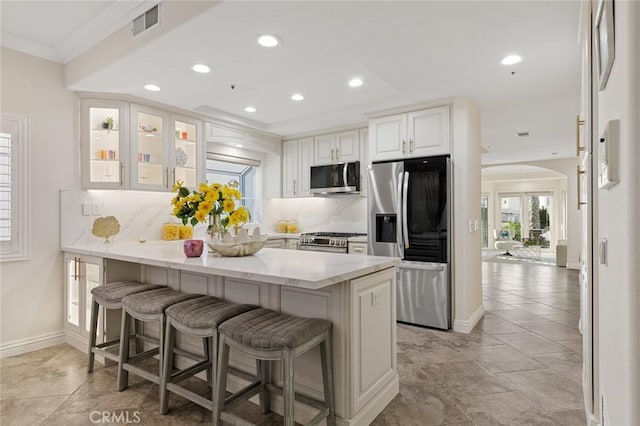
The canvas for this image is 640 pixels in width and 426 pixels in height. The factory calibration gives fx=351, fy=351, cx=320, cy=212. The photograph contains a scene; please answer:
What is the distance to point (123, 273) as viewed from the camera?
3.04 meters

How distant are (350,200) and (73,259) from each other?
353 cm

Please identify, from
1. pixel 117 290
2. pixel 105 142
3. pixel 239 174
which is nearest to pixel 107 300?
pixel 117 290

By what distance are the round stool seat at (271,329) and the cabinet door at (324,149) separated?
3.51m

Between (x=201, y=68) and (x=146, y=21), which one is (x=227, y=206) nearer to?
(x=201, y=68)

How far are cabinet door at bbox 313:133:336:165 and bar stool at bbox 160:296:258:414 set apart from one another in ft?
10.8

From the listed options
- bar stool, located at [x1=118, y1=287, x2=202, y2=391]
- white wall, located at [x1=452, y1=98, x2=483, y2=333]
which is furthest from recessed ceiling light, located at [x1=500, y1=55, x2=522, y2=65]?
bar stool, located at [x1=118, y1=287, x2=202, y2=391]

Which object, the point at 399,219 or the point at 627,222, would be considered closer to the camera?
the point at 627,222

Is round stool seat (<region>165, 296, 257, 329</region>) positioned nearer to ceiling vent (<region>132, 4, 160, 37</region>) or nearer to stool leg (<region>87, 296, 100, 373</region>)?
stool leg (<region>87, 296, 100, 373</region>)

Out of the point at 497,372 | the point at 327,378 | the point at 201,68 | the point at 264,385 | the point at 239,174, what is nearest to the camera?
the point at 327,378

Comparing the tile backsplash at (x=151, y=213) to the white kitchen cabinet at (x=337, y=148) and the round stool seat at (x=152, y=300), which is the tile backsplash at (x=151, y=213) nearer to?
the white kitchen cabinet at (x=337, y=148)

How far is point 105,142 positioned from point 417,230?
3.46 m

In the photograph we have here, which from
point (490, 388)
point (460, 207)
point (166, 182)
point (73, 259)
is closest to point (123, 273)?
point (73, 259)

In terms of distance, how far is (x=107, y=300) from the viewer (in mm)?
2600

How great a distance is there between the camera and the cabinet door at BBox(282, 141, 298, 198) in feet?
18.2
